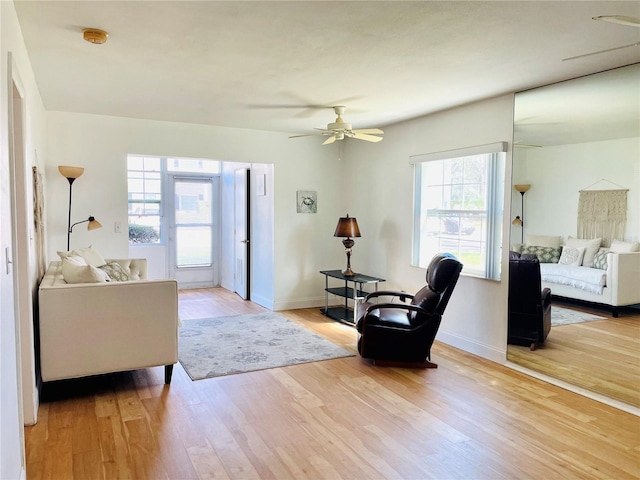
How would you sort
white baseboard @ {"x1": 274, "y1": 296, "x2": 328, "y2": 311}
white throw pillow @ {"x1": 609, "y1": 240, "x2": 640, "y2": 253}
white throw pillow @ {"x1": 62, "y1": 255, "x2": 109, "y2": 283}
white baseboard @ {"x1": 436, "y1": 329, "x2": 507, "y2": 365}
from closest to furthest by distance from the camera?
white throw pillow @ {"x1": 609, "y1": 240, "x2": 640, "y2": 253}
white throw pillow @ {"x1": 62, "y1": 255, "x2": 109, "y2": 283}
white baseboard @ {"x1": 436, "y1": 329, "x2": 507, "y2": 365}
white baseboard @ {"x1": 274, "y1": 296, "x2": 328, "y2": 311}

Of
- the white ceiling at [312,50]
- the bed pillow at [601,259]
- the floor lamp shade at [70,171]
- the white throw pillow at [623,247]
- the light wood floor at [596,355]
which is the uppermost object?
the white ceiling at [312,50]

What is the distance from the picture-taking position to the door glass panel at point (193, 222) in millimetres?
7715

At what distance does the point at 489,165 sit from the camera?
4234 mm

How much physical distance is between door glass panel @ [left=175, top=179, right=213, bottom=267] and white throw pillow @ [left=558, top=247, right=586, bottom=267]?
5803mm

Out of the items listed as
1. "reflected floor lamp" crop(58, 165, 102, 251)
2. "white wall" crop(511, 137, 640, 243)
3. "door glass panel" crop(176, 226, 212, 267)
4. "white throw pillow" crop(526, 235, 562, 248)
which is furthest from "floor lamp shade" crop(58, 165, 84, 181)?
"white throw pillow" crop(526, 235, 562, 248)

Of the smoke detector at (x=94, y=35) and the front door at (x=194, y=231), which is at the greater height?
the smoke detector at (x=94, y=35)

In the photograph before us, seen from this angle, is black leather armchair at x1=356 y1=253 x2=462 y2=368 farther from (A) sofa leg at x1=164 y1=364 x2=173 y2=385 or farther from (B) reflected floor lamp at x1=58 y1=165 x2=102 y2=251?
(B) reflected floor lamp at x1=58 y1=165 x2=102 y2=251

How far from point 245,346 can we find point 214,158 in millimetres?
2362

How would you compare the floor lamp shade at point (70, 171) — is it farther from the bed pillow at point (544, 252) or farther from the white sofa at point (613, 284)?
the white sofa at point (613, 284)

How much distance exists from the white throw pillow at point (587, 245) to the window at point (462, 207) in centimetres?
73

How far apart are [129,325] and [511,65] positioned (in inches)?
127

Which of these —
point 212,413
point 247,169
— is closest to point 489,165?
point 212,413

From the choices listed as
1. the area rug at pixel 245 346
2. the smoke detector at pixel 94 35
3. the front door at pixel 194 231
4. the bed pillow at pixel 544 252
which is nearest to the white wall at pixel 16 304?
the smoke detector at pixel 94 35

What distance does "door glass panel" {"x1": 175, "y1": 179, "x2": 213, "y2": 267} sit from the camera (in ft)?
25.3
